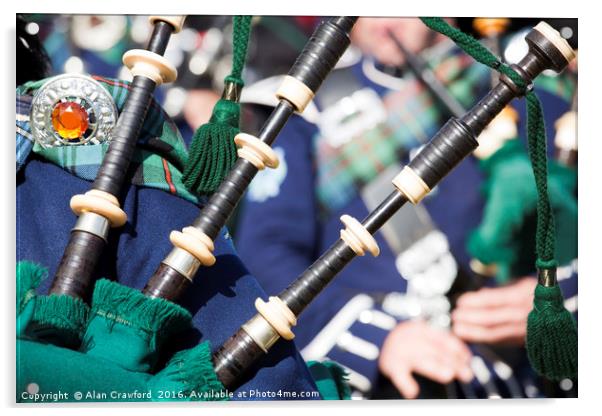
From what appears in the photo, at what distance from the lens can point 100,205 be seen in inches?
42.2

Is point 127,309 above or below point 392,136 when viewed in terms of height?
below

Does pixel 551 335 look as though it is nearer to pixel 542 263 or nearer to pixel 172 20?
pixel 542 263

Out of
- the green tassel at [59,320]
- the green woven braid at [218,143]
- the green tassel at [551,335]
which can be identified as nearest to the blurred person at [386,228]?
the green tassel at [551,335]

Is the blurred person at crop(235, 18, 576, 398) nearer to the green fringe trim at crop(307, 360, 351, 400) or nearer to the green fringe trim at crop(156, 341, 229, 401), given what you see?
the green fringe trim at crop(307, 360, 351, 400)

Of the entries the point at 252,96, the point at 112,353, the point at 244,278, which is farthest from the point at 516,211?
→ the point at 112,353

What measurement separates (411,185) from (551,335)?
336mm

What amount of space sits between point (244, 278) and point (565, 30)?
2.97 feet

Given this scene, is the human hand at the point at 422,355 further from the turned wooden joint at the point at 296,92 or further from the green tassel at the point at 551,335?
the turned wooden joint at the point at 296,92

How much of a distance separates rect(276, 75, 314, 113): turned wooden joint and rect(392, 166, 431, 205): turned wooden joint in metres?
0.15

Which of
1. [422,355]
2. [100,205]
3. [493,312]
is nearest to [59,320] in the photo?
[100,205]

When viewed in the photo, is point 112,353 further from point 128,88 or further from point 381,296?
point 381,296

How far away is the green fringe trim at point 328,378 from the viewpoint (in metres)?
1.30

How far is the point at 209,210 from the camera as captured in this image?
1.14m

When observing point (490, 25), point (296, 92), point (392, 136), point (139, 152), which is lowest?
point (139, 152)
